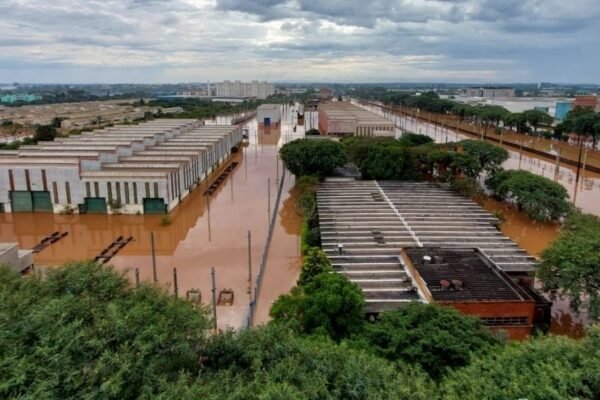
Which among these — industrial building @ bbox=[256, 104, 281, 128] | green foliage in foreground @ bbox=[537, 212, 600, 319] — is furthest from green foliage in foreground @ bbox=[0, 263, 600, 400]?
industrial building @ bbox=[256, 104, 281, 128]

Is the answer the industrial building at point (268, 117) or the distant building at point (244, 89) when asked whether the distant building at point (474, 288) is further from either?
the distant building at point (244, 89)

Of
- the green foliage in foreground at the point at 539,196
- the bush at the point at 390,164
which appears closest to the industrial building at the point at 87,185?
the bush at the point at 390,164

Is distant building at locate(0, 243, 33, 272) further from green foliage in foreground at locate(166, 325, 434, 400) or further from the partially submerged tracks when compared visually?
the partially submerged tracks

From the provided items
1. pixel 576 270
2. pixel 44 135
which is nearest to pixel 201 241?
pixel 576 270

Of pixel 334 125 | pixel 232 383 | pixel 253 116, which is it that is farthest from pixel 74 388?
pixel 253 116

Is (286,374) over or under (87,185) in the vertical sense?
over

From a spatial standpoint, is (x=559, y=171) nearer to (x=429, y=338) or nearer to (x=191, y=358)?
(x=429, y=338)
